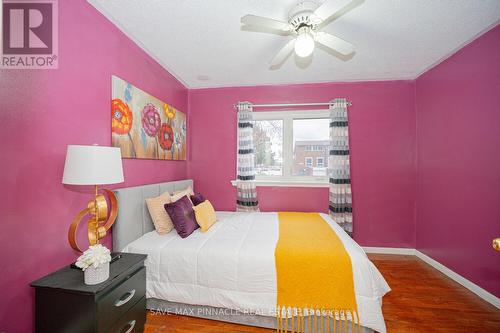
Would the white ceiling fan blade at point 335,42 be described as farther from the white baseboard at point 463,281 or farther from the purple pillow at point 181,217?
the white baseboard at point 463,281

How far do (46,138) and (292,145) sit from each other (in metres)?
2.94

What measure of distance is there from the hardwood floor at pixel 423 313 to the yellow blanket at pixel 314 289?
34 cm

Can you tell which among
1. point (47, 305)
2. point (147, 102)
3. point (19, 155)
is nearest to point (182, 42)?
point (147, 102)

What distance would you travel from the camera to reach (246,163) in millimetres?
3273

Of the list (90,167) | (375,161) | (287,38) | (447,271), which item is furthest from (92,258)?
(447,271)

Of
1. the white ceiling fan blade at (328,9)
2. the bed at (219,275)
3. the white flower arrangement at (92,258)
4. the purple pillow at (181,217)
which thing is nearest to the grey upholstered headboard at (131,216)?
the bed at (219,275)

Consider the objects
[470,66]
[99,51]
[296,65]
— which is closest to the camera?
[99,51]

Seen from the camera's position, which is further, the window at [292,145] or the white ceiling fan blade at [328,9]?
the window at [292,145]

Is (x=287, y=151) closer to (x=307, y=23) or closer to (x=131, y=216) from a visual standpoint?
(x=307, y=23)

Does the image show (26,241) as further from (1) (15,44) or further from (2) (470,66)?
(2) (470,66)

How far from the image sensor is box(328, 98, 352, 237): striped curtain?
3018mm

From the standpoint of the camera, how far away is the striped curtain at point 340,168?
3018 mm

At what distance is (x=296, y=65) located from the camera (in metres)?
2.68

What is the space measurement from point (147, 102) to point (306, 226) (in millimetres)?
2361
